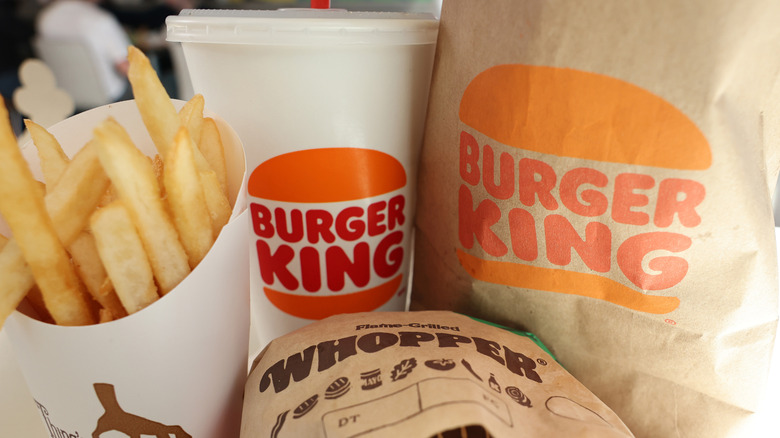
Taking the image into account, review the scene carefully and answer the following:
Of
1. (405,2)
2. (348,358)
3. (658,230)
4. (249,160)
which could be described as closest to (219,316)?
(348,358)

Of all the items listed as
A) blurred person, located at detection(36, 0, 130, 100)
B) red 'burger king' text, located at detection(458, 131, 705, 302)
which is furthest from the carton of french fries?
blurred person, located at detection(36, 0, 130, 100)

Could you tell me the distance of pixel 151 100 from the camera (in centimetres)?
56

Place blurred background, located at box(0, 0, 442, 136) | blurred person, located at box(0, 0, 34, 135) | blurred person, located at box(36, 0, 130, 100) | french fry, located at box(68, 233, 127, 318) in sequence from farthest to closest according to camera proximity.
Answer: blurred person, located at box(0, 0, 34, 135) → blurred person, located at box(36, 0, 130, 100) → blurred background, located at box(0, 0, 442, 136) → french fry, located at box(68, 233, 127, 318)

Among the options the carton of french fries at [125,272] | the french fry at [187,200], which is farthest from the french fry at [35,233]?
the french fry at [187,200]

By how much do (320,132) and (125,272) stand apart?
38cm

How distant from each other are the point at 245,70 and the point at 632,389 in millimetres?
739

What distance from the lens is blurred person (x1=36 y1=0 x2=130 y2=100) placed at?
3.82 metres

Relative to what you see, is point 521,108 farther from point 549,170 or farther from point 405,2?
point 405,2

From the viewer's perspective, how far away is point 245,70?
2.48ft

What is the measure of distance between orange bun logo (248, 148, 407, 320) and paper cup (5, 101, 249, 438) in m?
0.18

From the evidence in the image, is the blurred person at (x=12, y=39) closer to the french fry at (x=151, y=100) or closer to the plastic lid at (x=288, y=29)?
the plastic lid at (x=288, y=29)

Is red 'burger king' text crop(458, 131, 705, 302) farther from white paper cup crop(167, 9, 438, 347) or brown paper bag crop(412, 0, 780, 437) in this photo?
white paper cup crop(167, 9, 438, 347)

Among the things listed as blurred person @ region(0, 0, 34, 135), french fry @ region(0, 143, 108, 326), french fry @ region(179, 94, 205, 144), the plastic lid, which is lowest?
blurred person @ region(0, 0, 34, 135)

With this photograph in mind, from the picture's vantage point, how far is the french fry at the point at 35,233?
45cm
